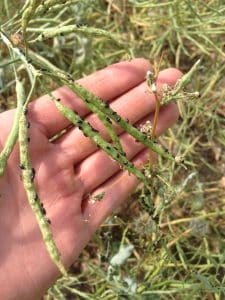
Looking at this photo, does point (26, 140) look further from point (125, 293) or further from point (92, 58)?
point (92, 58)

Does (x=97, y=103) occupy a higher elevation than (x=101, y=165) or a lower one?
higher

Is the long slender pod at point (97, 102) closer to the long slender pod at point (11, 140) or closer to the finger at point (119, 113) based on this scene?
the long slender pod at point (11, 140)

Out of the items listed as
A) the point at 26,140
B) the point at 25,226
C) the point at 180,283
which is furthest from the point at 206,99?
the point at 26,140

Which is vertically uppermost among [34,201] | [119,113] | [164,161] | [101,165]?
[34,201]

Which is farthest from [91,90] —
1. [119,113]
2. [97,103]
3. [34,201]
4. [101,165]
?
[34,201]

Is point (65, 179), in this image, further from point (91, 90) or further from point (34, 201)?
point (34, 201)

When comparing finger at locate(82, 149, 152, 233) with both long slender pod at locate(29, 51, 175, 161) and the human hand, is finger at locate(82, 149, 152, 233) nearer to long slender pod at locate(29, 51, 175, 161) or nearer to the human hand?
the human hand

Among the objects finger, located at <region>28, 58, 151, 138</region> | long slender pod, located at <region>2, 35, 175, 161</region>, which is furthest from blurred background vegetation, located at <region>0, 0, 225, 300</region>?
long slender pod, located at <region>2, 35, 175, 161</region>
